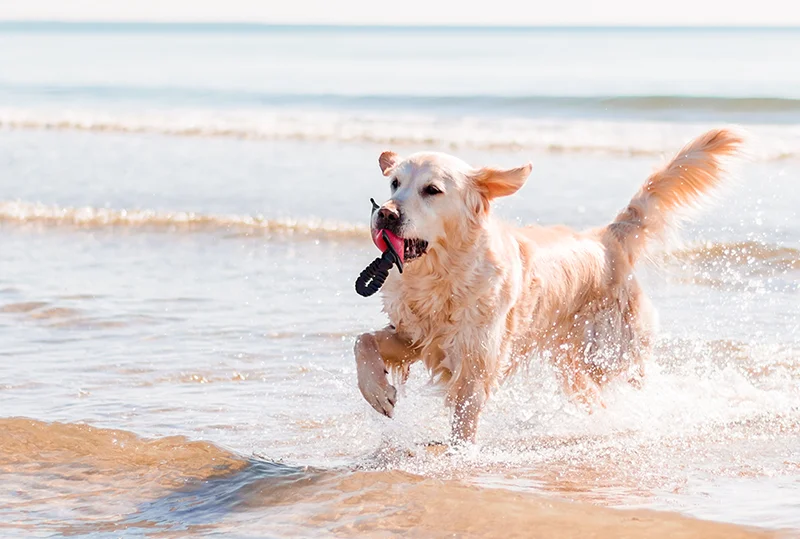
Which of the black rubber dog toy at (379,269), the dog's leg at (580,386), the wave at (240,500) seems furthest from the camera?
the dog's leg at (580,386)

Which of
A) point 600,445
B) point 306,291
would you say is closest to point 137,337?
point 306,291

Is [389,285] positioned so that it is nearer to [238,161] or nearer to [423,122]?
[238,161]

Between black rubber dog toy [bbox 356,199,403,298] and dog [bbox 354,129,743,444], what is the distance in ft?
0.27

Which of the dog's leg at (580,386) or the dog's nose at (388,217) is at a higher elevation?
the dog's nose at (388,217)

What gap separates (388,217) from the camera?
14.9ft

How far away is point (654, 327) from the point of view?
595cm

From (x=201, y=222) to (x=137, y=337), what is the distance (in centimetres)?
368

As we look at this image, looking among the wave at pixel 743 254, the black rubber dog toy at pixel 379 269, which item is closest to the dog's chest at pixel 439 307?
the black rubber dog toy at pixel 379 269

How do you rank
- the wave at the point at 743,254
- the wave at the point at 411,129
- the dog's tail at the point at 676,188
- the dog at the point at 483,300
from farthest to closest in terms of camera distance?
the wave at the point at 411,129 → the wave at the point at 743,254 → the dog's tail at the point at 676,188 → the dog at the point at 483,300

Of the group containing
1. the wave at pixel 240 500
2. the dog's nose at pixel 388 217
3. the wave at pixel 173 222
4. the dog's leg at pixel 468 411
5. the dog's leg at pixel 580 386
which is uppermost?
the wave at pixel 173 222

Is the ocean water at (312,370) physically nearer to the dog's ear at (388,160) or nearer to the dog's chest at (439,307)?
the dog's chest at (439,307)

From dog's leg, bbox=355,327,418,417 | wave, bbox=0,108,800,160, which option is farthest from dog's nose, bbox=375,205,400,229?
wave, bbox=0,108,800,160

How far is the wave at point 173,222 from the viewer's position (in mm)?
10227

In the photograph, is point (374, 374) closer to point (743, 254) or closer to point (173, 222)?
point (743, 254)
